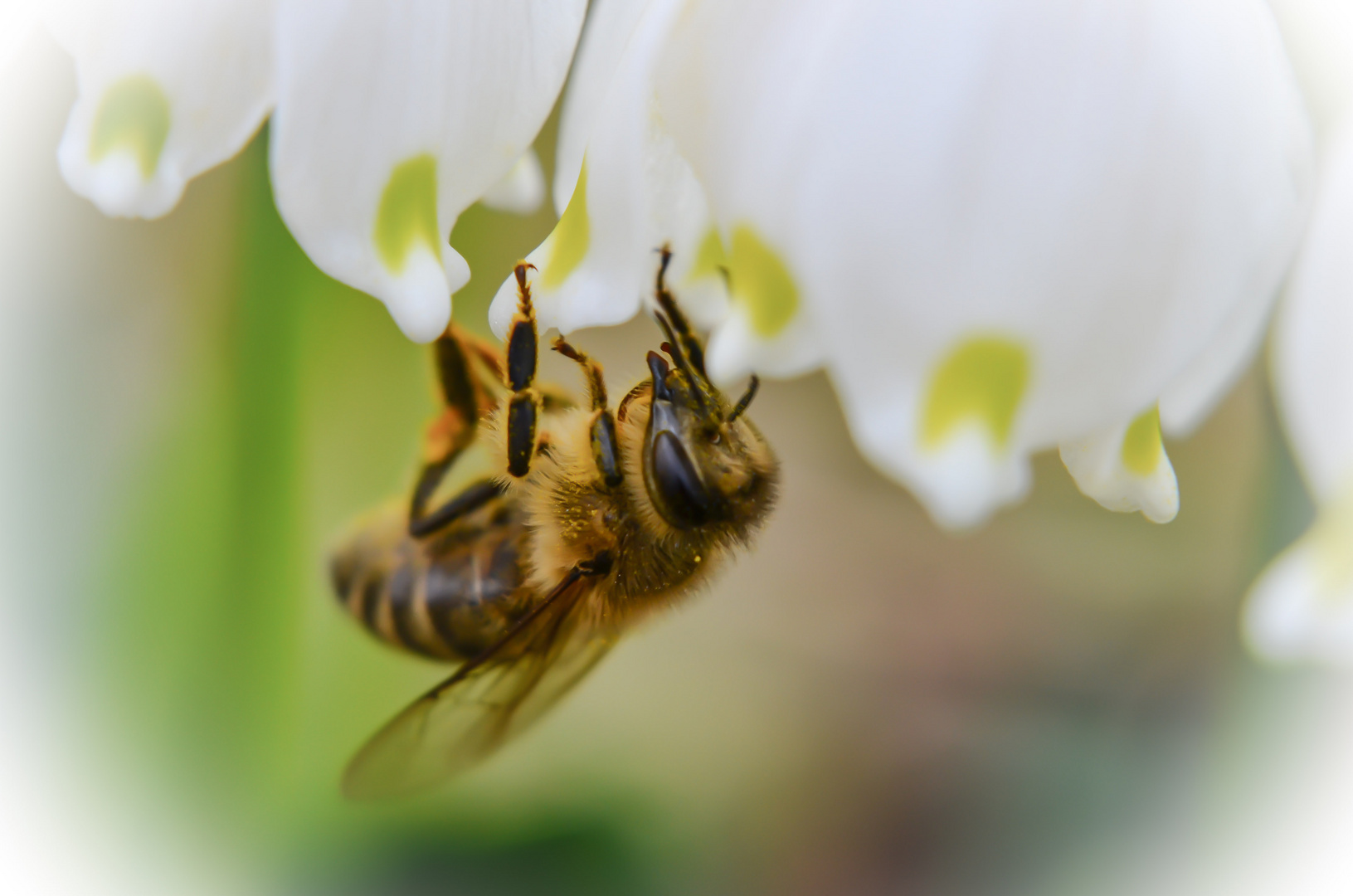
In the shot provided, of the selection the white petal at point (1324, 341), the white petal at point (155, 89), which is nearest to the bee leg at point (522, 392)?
the white petal at point (155, 89)

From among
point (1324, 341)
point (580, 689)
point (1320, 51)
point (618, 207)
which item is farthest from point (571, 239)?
point (580, 689)

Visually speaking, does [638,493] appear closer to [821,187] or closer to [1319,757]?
[821,187]

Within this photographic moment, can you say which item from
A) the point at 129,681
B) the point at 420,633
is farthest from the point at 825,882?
the point at 420,633

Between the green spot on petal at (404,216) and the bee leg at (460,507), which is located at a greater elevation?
the green spot on petal at (404,216)

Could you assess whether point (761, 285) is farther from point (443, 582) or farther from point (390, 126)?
point (443, 582)

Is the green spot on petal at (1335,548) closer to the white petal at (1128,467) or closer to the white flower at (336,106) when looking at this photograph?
the white petal at (1128,467)

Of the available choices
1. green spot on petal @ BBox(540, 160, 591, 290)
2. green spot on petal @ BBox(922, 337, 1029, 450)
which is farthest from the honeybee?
green spot on petal @ BBox(922, 337, 1029, 450)

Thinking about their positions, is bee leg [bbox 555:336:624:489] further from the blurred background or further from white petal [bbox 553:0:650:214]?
white petal [bbox 553:0:650:214]

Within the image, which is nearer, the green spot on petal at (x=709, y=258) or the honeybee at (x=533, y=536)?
the green spot on petal at (x=709, y=258)
